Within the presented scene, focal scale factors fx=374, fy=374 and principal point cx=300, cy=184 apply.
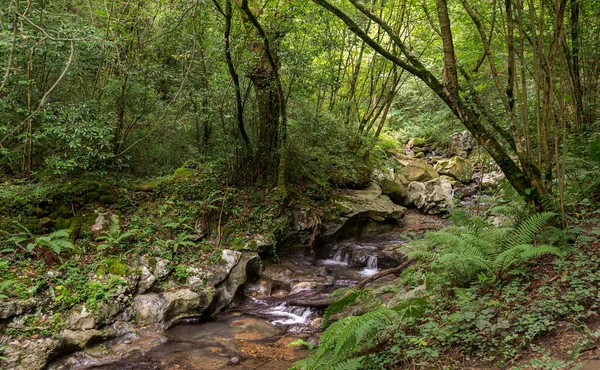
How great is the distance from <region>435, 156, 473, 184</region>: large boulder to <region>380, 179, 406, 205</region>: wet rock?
3087mm

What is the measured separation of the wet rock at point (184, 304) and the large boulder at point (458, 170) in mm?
11692

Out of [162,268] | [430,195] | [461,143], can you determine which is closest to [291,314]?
[162,268]

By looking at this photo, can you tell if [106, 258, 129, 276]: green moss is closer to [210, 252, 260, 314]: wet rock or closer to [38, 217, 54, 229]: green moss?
[38, 217, 54, 229]: green moss

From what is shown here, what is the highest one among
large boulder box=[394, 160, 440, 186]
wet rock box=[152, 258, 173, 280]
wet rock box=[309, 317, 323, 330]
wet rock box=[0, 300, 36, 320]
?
large boulder box=[394, 160, 440, 186]

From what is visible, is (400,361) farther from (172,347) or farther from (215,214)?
(215,214)

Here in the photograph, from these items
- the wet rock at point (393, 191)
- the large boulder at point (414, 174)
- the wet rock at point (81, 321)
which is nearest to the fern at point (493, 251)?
the wet rock at point (81, 321)

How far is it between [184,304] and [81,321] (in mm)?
1588

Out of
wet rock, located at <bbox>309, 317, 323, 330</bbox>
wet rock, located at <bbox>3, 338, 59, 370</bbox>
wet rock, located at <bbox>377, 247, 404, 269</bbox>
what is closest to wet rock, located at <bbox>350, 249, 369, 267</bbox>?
wet rock, located at <bbox>377, 247, 404, 269</bbox>

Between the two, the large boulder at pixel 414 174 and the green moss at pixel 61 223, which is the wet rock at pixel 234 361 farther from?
the large boulder at pixel 414 174

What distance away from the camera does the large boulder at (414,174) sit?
14688mm

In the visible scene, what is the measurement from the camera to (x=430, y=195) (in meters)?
12.9

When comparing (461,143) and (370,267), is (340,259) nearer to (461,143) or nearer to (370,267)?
(370,267)

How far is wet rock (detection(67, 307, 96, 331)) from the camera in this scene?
5.73m

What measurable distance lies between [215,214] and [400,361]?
6232 millimetres
